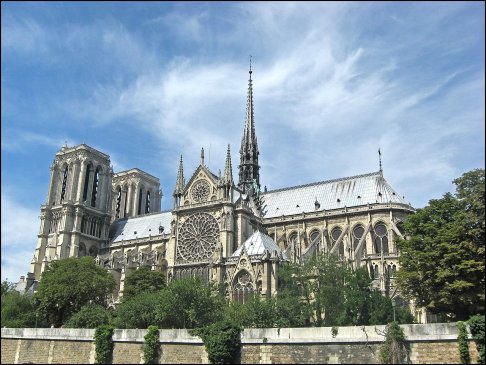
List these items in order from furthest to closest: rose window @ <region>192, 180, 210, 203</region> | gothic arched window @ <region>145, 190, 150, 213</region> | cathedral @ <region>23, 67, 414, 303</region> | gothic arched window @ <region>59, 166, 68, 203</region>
A: gothic arched window @ <region>145, 190, 150, 213</region>, gothic arched window @ <region>59, 166, 68, 203</region>, rose window @ <region>192, 180, 210, 203</region>, cathedral @ <region>23, 67, 414, 303</region>

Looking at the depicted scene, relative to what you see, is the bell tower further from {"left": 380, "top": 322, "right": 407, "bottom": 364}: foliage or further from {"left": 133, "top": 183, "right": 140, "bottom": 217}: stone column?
{"left": 380, "top": 322, "right": 407, "bottom": 364}: foliage

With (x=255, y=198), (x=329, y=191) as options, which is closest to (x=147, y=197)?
(x=255, y=198)

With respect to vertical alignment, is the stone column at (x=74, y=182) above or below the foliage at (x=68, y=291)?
above

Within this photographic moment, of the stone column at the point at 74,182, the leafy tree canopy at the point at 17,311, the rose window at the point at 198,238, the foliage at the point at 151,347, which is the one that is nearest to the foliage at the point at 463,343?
the foliage at the point at 151,347

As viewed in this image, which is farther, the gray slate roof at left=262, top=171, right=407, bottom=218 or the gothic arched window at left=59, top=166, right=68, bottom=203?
the gothic arched window at left=59, top=166, right=68, bottom=203

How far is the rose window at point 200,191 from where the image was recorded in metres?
64.9

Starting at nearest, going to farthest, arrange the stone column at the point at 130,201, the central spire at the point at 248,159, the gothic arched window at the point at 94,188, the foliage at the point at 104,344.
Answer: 1. the foliage at the point at 104,344
2. the central spire at the point at 248,159
3. the gothic arched window at the point at 94,188
4. the stone column at the point at 130,201

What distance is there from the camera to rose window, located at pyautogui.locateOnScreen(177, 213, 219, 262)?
6203cm

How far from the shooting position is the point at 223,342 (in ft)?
104

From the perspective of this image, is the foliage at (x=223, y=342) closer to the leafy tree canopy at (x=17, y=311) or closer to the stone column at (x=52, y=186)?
the leafy tree canopy at (x=17, y=311)

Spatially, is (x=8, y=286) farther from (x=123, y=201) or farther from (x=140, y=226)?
(x=123, y=201)

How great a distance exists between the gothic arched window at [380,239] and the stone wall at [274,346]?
3041cm

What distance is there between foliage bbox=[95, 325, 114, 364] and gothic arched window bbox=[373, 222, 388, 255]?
109 ft

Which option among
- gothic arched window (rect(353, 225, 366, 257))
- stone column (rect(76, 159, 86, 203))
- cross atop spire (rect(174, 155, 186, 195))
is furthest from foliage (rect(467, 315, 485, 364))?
stone column (rect(76, 159, 86, 203))
